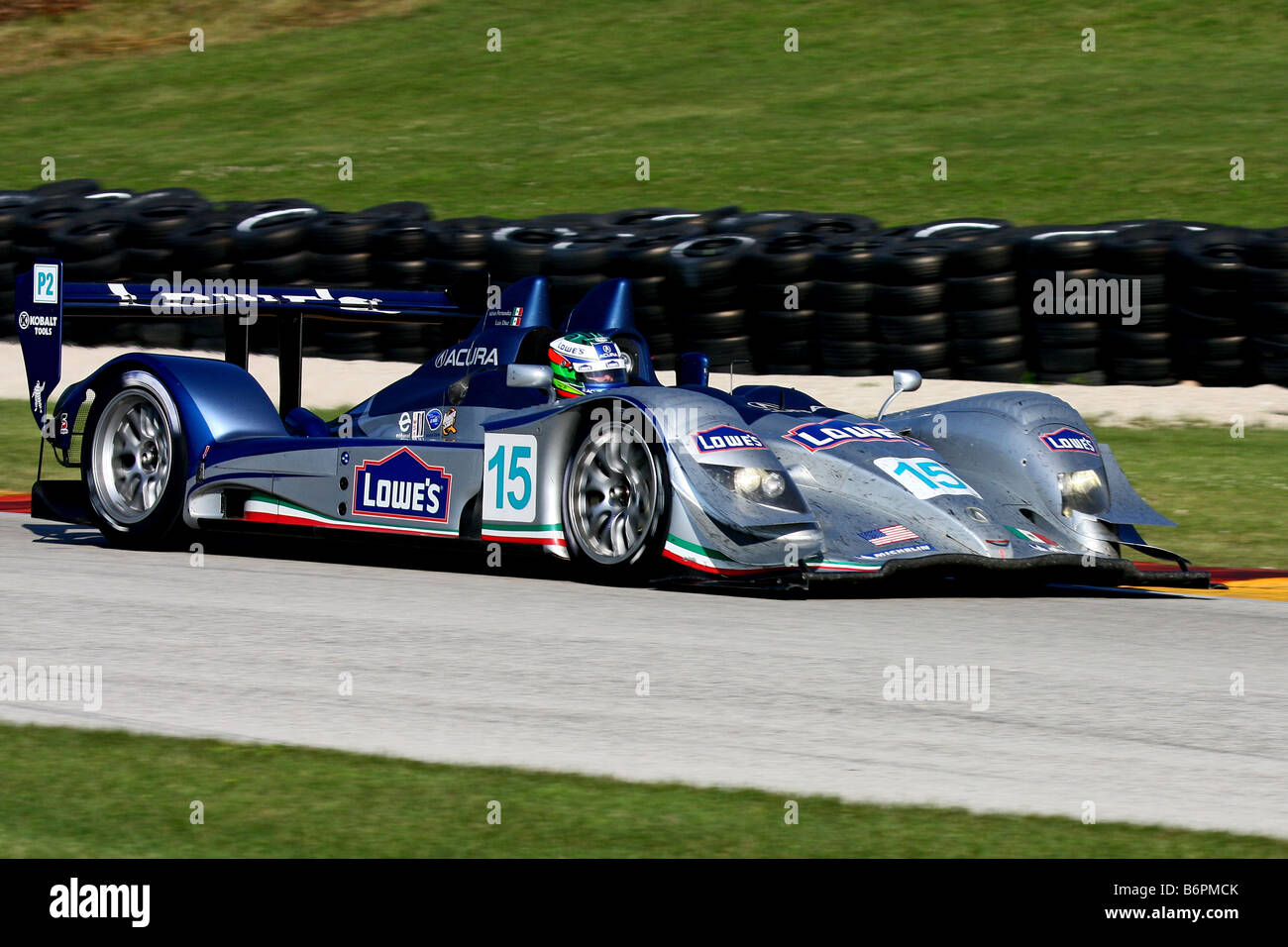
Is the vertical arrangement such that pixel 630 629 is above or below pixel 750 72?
below

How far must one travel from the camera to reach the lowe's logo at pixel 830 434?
7.73 m

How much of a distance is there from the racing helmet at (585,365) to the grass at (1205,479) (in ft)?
10.3

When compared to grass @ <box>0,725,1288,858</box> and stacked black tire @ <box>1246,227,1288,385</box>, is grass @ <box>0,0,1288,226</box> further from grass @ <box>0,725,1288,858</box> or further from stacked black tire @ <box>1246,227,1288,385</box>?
grass @ <box>0,725,1288,858</box>

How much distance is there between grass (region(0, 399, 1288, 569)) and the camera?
948 centimetres

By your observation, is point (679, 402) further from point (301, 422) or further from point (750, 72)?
point (750, 72)

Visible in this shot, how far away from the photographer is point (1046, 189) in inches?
768

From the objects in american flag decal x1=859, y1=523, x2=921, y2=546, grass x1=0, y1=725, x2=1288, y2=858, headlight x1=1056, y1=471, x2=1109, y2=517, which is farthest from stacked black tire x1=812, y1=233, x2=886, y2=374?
grass x1=0, y1=725, x2=1288, y2=858

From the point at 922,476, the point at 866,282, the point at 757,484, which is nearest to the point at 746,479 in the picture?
the point at 757,484

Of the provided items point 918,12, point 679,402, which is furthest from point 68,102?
point 679,402

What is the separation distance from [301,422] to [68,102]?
69.5 ft

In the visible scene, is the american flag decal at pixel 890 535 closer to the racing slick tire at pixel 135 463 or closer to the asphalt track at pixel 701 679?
the asphalt track at pixel 701 679

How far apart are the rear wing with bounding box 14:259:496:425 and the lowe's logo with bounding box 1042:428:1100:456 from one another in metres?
2.69

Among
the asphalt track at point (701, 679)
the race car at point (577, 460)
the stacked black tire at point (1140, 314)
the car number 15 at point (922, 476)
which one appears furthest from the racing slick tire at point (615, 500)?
the stacked black tire at point (1140, 314)
